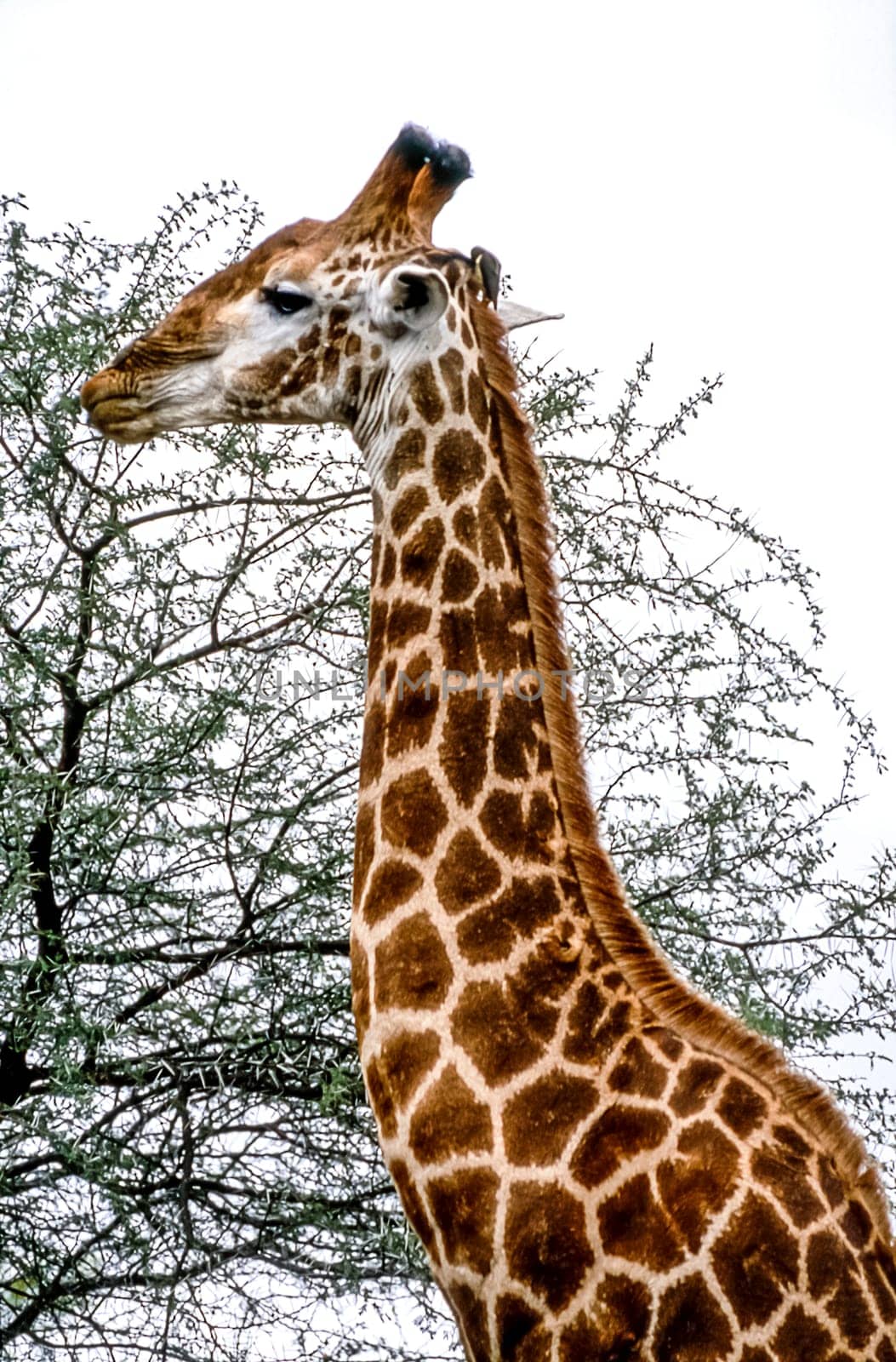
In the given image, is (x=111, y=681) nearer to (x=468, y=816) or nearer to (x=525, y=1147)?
(x=468, y=816)

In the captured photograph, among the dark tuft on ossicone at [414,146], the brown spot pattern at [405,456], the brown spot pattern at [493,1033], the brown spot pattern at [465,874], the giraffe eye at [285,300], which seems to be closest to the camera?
the brown spot pattern at [493,1033]

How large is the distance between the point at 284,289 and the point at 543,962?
1.27 m

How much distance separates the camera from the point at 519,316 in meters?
2.83

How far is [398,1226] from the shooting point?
132 inches

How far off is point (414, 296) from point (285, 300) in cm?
27

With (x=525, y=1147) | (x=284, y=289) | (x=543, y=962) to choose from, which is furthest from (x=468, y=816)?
(x=284, y=289)

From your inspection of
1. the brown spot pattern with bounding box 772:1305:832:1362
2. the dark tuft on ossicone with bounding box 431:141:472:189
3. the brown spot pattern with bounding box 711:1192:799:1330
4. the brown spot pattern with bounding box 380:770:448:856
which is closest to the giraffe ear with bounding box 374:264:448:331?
the dark tuft on ossicone with bounding box 431:141:472:189

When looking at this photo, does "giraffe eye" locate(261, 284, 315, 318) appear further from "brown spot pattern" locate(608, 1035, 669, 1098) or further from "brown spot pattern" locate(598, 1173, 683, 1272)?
"brown spot pattern" locate(598, 1173, 683, 1272)

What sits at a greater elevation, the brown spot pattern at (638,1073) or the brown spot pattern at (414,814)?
the brown spot pattern at (414,814)

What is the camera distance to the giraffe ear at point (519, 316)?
9.21ft

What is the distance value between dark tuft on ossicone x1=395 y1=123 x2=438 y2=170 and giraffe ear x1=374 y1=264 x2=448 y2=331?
0.36 metres

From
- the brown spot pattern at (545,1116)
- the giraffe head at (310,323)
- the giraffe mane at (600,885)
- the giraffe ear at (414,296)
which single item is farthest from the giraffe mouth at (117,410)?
the brown spot pattern at (545,1116)

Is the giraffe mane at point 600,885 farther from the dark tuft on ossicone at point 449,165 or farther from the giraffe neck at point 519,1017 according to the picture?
the dark tuft on ossicone at point 449,165

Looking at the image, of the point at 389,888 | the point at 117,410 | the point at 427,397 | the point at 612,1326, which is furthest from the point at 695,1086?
the point at 117,410
